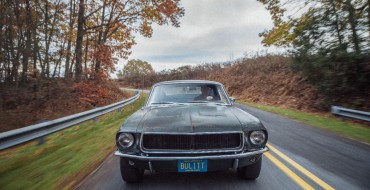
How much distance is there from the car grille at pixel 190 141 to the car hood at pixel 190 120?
0.08 meters

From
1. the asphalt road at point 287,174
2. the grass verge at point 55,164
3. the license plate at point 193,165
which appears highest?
the license plate at point 193,165

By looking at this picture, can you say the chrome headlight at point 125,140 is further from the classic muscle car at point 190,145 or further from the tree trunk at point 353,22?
the tree trunk at point 353,22

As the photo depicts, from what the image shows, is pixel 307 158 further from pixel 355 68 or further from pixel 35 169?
pixel 355 68

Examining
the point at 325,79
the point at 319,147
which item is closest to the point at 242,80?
the point at 325,79

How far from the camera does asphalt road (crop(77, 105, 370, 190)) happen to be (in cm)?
382

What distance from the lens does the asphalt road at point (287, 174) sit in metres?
3.82

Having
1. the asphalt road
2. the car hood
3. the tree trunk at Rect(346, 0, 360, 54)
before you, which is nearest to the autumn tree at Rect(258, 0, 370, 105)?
the tree trunk at Rect(346, 0, 360, 54)

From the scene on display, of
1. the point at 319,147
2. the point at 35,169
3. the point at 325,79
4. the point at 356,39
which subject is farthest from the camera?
the point at 325,79

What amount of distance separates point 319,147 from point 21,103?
1371cm

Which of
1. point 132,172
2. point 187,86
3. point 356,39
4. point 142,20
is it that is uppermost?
point 142,20

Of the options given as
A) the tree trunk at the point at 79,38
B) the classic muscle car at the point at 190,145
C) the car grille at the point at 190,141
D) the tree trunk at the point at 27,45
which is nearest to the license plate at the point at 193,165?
the classic muscle car at the point at 190,145

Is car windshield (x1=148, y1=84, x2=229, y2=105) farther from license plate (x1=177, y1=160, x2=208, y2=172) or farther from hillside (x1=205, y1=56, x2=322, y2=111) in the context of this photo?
hillside (x1=205, y1=56, x2=322, y2=111)

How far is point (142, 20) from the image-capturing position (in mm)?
21203

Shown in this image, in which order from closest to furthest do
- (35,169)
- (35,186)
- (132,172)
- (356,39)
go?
(132,172) → (35,186) → (35,169) → (356,39)
